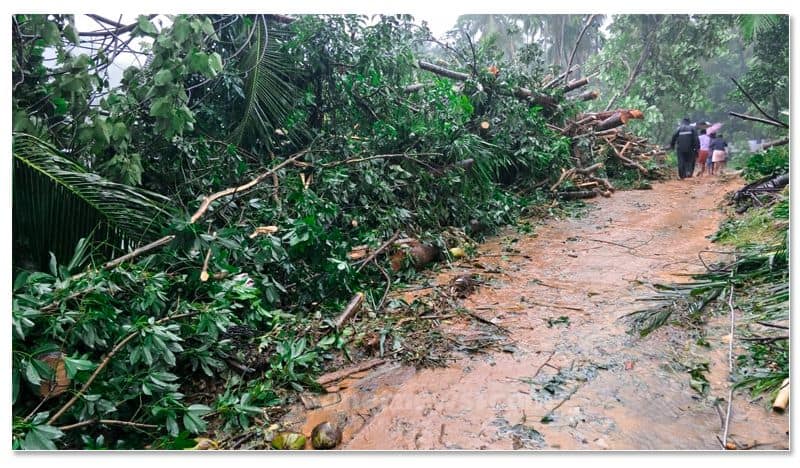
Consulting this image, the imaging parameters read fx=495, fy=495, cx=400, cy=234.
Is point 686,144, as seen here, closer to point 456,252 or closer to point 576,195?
point 576,195

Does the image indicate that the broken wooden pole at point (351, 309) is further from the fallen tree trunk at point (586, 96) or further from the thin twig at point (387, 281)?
the fallen tree trunk at point (586, 96)

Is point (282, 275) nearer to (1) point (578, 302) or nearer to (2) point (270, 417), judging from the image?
(2) point (270, 417)

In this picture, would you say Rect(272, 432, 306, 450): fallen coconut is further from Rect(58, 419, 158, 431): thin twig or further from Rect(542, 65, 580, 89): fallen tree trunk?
Rect(542, 65, 580, 89): fallen tree trunk

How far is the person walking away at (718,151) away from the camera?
3805 mm

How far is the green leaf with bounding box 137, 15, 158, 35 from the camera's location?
256cm

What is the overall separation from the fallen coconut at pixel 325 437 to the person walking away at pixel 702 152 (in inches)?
141

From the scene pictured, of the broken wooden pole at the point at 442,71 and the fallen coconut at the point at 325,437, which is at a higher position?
the broken wooden pole at the point at 442,71

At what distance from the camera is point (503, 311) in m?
2.82

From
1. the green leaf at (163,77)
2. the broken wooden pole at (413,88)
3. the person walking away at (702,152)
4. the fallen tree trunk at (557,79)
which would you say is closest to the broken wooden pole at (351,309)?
the green leaf at (163,77)

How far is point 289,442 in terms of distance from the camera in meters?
1.84

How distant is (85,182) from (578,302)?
2.59 m

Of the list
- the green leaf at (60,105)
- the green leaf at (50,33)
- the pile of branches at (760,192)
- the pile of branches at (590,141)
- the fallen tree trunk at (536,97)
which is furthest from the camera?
the pile of branches at (590,141)
